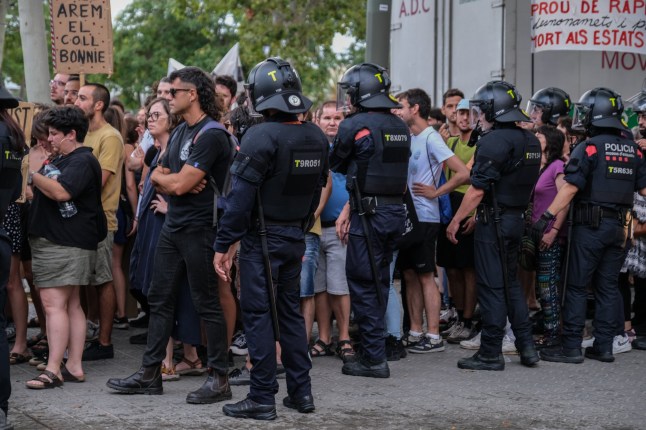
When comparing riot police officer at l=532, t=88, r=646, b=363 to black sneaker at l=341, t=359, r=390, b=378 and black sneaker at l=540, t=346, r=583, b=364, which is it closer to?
black sneaker at l=540, t=346, r=583, b=364

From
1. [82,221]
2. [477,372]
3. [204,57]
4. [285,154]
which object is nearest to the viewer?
[285,154]

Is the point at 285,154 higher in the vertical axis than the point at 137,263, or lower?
higher

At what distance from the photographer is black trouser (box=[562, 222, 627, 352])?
8.39m

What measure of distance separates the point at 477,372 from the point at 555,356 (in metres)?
0.84

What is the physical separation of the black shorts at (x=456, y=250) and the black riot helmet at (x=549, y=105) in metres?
1.14

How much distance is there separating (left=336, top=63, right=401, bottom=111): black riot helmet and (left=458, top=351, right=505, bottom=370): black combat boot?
198 centimetres

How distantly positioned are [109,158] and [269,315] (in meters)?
2.53

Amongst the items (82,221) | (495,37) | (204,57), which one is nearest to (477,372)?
(82,221)

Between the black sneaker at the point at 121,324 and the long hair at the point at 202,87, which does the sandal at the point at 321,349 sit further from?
the long hair at the point at 202,87

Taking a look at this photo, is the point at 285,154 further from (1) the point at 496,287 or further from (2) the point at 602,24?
(2) the point at 602,24

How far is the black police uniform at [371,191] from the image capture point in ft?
25.5

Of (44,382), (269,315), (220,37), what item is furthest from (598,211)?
(220,37)

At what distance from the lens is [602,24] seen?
10.9 meters

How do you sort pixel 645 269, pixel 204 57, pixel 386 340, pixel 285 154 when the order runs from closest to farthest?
pixel 285 154 → pixel 386 340 → pixel 645 269 → pixel 204 57
